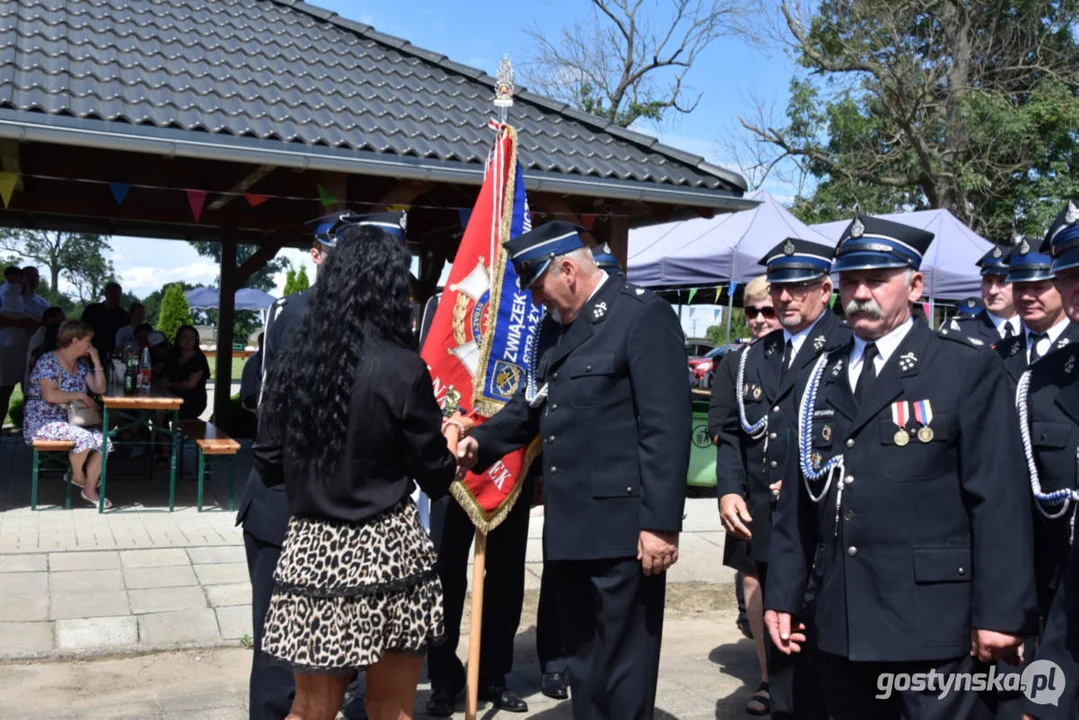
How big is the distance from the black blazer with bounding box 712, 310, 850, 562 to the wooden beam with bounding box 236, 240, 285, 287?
317 inches

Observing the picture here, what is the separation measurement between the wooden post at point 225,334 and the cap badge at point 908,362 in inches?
409

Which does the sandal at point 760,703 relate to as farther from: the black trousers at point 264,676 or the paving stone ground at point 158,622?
the black trousers at point 264,676

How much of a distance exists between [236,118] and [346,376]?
510 cm

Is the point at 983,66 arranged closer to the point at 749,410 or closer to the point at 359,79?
the point at 359,79

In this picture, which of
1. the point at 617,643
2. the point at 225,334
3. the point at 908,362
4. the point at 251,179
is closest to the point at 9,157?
the point at 251,179

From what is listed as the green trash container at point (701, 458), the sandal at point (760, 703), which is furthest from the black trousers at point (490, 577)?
the green trash container at point (701, 458)

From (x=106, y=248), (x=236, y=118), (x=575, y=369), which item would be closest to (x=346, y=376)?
(x=575, y=369)

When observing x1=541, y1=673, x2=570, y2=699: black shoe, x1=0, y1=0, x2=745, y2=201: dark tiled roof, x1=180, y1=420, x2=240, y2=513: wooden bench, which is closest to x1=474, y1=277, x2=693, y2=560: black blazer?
x1=541, y1=673, x2=570, y2=699: black shoe

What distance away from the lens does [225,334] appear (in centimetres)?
1281

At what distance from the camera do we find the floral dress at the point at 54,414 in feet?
27.0

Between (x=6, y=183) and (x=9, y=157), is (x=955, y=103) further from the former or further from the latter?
(x=6, y=183)

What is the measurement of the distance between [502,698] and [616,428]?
5.71 feet

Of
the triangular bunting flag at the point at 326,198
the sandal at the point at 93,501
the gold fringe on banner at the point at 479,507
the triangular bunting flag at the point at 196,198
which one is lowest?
the sandal at the point at 93,501

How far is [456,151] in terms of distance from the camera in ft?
25.8
